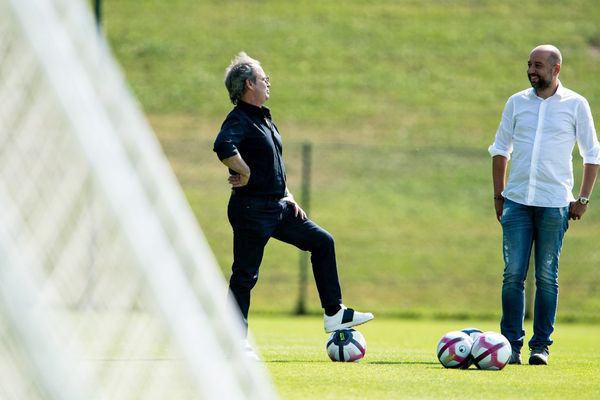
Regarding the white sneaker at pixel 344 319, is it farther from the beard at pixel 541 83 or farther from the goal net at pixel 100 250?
the goal net at pixel 100 250

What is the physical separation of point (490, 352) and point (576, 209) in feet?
4.55

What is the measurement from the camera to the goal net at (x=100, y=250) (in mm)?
3201

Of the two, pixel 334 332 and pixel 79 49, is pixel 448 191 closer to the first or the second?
pixel 334 332

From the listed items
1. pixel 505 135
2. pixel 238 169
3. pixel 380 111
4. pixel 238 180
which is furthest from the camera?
pixel 380 111

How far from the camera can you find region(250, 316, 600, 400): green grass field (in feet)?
20.2

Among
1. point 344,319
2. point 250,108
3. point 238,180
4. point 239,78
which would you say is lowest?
point 344,319

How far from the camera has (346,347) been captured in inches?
309

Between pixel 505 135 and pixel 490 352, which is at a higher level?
pixel 505 135

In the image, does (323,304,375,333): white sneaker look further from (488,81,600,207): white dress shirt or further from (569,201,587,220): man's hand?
(569,201,587,220): man's hand

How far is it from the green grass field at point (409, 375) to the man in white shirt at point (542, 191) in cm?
43

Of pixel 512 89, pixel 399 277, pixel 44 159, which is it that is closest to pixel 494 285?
pixel 399 277

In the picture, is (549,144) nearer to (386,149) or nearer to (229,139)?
(229,139)

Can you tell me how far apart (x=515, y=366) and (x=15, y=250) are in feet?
16.8

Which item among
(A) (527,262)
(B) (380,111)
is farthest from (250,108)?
(B) (380,111)
